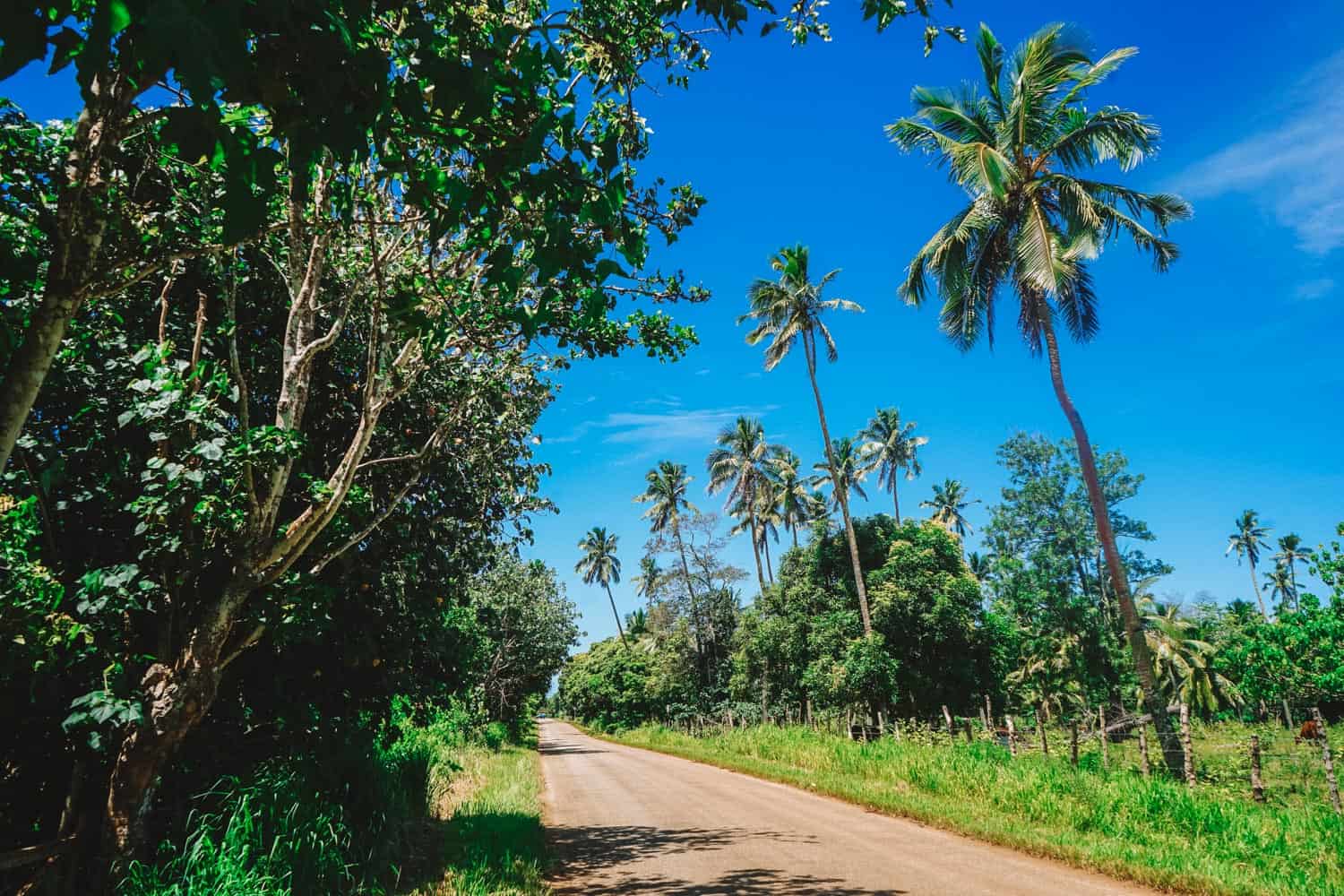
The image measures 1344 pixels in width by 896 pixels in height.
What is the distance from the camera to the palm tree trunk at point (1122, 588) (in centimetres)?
1221

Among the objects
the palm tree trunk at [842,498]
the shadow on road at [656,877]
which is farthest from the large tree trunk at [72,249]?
the palm tree trunk at [842,498]

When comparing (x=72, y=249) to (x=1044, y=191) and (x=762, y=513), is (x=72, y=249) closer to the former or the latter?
(x=1044, y=191)

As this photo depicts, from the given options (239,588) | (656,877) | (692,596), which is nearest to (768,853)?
(656,877)

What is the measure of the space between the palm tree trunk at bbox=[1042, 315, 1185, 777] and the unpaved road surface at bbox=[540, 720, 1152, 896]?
231 inches

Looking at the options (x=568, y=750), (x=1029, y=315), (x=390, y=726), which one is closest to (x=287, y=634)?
(x=390, y=726)

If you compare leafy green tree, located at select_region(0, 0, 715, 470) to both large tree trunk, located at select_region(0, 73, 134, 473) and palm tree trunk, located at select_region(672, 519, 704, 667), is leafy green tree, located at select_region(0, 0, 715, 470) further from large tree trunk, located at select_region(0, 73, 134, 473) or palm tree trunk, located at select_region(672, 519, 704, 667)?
palm tree trunk, located at select_region(672, 519, 704, 667)

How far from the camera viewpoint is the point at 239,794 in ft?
21.0

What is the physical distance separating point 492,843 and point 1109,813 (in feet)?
26.6

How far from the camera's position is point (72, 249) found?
279 centimetres

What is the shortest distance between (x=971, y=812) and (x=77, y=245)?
1177 cm

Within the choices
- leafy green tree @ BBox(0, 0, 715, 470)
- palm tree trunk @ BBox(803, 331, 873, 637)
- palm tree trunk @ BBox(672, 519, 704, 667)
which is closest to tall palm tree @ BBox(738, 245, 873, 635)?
palm tree trunk @ BBox(803, 331, 873, 637)

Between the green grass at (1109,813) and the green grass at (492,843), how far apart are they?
225 inches

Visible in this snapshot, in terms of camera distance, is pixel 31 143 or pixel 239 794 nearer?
pixel 31 143

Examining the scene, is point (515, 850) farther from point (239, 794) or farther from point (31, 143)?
point (31, 143)
